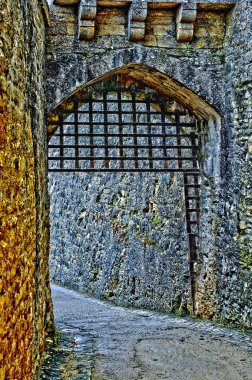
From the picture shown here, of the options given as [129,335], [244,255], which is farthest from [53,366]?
[244,255]

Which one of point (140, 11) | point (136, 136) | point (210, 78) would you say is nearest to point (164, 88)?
point (210, 78)

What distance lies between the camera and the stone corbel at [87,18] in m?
5.53

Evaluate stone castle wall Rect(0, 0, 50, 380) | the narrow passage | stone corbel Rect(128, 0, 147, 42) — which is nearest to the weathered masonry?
stone corbel Rect(128, 0, 147, 42)

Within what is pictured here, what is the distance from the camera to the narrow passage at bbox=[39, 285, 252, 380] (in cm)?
403

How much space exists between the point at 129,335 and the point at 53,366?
5.02 feet

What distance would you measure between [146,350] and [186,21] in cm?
346

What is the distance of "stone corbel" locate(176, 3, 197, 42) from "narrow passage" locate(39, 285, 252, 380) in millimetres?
3207

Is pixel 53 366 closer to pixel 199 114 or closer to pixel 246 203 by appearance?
pixel 246 203

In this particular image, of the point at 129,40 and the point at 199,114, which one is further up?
the point at 129,40

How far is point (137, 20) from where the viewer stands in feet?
18.6

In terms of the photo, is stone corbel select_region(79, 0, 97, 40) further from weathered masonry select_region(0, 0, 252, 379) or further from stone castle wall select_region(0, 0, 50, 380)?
stone castle wall select_region(0, 0, 50, 380)

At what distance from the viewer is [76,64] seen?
5680 mm

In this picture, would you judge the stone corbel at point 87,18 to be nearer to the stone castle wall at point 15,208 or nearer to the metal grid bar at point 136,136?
the metal grid bar at point 136,136

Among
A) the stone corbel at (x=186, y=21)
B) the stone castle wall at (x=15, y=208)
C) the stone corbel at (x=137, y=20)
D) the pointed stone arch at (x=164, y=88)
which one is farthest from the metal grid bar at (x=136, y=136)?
the stone castle wall at (x=15, y=208)
